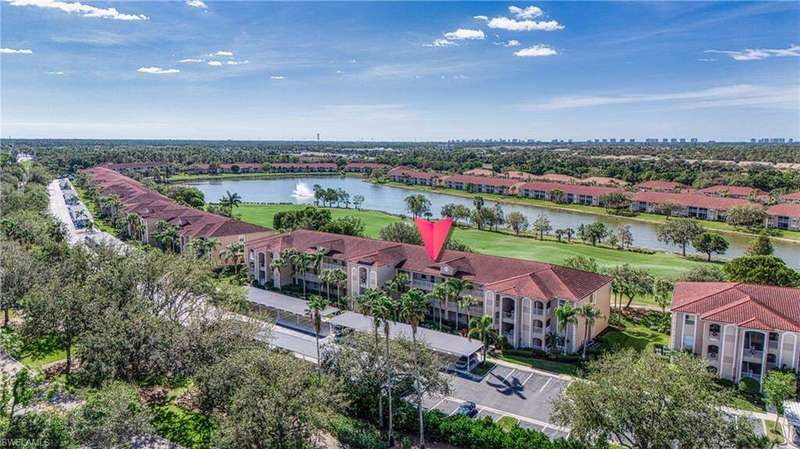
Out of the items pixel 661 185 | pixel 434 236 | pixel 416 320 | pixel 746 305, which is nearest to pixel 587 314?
pixel 746 305

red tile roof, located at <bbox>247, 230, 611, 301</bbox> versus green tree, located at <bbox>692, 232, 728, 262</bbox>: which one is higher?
red tile roof, located at <bbox>247, 230, 611, 301</bbox>

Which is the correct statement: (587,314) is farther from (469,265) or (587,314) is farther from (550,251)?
(550,251)

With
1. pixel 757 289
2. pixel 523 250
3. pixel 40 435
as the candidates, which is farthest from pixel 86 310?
pixel 523 250

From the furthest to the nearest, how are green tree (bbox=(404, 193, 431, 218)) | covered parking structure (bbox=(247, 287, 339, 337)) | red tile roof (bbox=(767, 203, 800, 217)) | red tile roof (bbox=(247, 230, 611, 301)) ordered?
green tree (bbox=(404, 193, 431, 218)), red tile roof (bbox=(767, 203, 800, 217)), covered parking structure (bbox=(247, 287, 339, 337)), red tile roof (bbox=(247, 230, 611, 301))

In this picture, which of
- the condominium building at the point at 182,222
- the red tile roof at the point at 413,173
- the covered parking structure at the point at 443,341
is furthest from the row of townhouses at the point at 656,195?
the covered parking structure at the point at 443,341

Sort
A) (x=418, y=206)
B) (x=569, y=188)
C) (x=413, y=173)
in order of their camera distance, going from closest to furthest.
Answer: (x=418, y=206) → (x=569, y=188) → (x=413, y=173)

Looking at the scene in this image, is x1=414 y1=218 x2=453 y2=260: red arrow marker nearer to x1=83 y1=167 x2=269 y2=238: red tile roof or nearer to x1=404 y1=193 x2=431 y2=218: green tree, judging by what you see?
x1=83 y1=167 x2=269 y2=238: red tile roof

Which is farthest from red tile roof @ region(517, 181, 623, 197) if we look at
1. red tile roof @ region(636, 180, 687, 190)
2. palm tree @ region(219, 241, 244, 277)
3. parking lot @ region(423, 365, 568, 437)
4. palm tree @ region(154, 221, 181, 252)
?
parking lot @ region(423, 365, 568, 437)
